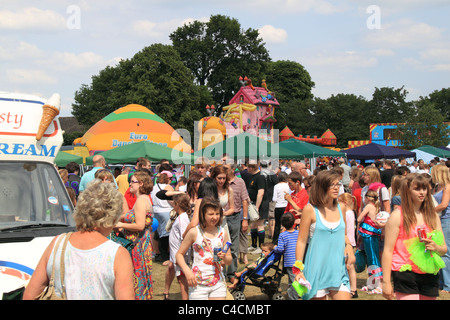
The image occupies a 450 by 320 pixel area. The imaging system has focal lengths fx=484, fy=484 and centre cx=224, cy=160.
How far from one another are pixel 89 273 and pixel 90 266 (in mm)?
43

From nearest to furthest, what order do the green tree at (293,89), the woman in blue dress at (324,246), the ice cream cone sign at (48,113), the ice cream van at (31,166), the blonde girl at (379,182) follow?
the woman in blue dress at (324,246) < the ice cream van at (31,166) < the ice cream cone sign at (48,113) < the blonde girl at (379,182) < the green tree at (293,89)

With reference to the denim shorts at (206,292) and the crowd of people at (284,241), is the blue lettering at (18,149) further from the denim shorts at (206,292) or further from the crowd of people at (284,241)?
the denim shorts at (206,292)

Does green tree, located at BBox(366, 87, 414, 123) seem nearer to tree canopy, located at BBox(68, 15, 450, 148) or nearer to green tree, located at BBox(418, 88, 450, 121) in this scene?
tree canopy, located at BBox(68, 15, 450, 148)

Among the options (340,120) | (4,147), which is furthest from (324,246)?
(340,120)

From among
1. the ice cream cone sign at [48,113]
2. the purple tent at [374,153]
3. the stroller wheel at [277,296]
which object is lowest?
the stroller wheel at [277,296]

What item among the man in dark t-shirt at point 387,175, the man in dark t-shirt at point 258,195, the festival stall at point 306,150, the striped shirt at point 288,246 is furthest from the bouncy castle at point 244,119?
the striped shirt at point 288,246

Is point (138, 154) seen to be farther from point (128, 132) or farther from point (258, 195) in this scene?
point (128, 132)

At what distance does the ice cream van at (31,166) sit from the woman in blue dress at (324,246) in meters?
2.35

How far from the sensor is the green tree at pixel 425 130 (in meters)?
44.8

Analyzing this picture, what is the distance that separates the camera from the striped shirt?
6719 millimetres

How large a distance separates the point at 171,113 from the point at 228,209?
35.2 metres

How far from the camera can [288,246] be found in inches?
267

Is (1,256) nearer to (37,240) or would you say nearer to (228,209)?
(37,240)

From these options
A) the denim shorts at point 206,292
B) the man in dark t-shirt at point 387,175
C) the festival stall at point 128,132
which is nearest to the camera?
the denim shorts at point 206,292
